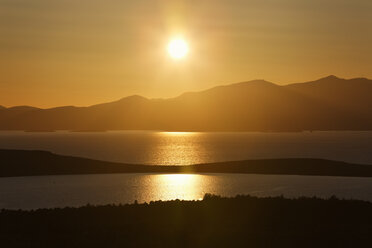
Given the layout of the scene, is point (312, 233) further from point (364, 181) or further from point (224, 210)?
point (364, 181)

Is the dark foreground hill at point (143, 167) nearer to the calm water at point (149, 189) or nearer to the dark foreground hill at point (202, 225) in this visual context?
the calm water at point (149, 189)

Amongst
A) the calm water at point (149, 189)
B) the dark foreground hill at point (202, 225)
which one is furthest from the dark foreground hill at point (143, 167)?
the dark foreground hill at point (202, 225)

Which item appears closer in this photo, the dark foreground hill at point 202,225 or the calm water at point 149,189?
the dark foreground hill at point 202,225

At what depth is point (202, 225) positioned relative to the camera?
2741 centimetres

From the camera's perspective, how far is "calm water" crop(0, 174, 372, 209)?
46772mm

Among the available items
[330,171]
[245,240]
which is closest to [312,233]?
[245,240]

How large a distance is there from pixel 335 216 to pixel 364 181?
126ft

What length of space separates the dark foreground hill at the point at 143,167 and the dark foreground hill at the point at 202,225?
44875 mm

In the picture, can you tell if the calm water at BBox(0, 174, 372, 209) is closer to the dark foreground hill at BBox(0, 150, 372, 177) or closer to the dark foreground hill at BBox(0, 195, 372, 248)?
the dark foreground hill at BBox(0, 150, 372, 177)

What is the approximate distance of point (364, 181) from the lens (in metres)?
66.8

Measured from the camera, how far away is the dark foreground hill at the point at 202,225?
23516 mm

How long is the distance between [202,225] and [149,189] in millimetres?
30040

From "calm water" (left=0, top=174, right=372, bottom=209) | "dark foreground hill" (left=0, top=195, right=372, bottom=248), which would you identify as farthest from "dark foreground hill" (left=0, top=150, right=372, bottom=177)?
"dark foreground hill" (left=0, top=195, right=372, bottom=248)

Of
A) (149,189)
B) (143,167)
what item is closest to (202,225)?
(149,189)
